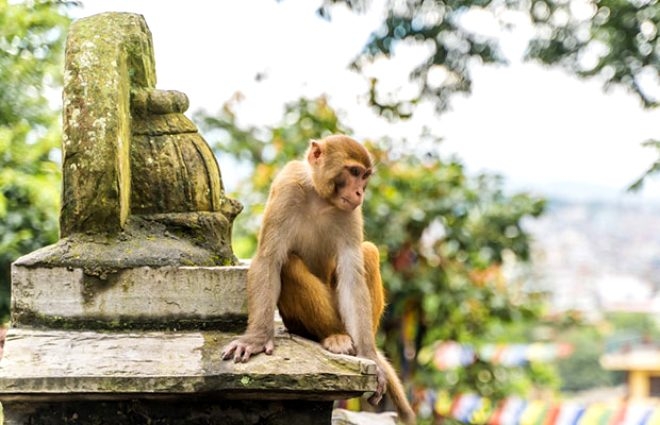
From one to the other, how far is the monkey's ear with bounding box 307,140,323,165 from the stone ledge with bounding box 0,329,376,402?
105 centimetres

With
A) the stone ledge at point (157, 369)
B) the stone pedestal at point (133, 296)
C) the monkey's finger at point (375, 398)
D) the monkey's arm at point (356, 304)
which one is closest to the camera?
the stone ledge at point (157, 369)

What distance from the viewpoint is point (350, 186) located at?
4859 millimetres

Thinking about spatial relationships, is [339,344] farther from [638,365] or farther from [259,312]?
[638,365]

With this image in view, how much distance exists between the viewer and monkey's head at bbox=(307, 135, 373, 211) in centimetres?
483

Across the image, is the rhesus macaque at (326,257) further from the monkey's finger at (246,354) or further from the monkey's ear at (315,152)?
the monkey's finger at (246,354)

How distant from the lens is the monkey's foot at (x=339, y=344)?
15.1ft

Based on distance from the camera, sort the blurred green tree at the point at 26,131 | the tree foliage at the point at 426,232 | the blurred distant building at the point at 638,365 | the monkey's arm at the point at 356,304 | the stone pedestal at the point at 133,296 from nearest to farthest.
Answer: the stone pedestal at the point at 133,296 → the monkey's arm at the point at 356,304 → the blurred green tree at the point at 26,131 → the tree foliage at the point at 426,232 → the blurred distant building at the point at 638,365

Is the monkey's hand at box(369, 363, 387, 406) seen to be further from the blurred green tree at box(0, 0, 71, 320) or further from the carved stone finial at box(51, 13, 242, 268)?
the blurred green tree at box(0, 0, 71, 320)

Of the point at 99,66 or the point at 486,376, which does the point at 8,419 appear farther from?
the point at 486,376

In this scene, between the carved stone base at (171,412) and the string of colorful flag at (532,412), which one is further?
the string of colorful flag at (532,412)

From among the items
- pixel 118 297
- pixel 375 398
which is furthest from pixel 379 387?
pixel 118 297

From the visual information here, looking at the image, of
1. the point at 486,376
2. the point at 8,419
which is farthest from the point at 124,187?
the point at 486,376

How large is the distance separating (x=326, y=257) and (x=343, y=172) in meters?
0.49

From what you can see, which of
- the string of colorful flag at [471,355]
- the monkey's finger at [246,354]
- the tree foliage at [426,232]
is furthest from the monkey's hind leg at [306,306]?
the string of colorful flag at [471,355]
